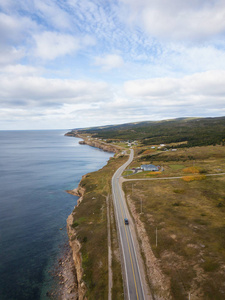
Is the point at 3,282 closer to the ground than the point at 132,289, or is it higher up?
closer to the ground

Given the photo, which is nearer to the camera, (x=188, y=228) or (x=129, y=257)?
(x=129, y=257)

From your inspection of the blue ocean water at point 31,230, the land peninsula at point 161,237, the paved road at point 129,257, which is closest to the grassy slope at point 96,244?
the land peninsula at point 161,237

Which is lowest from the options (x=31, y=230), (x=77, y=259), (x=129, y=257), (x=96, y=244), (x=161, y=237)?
(x=31, y=230)

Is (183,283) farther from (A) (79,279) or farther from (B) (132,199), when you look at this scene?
(B) (132,199)

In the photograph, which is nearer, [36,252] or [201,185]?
[36,252]

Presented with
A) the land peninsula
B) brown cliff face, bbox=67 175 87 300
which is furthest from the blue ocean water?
the land peninsula

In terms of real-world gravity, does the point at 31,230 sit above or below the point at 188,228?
below

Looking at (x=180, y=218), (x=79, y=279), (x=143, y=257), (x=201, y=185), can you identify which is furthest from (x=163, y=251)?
(x=201, y=185)

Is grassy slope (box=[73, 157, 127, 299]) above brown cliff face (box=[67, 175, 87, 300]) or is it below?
above

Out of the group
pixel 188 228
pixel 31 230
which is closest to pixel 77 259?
pixel 31 230

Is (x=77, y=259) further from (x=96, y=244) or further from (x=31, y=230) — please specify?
(x=31, y=230)

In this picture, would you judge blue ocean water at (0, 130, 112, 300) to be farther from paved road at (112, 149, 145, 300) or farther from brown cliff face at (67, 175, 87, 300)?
paved road at (112, 149, 145, 300)
